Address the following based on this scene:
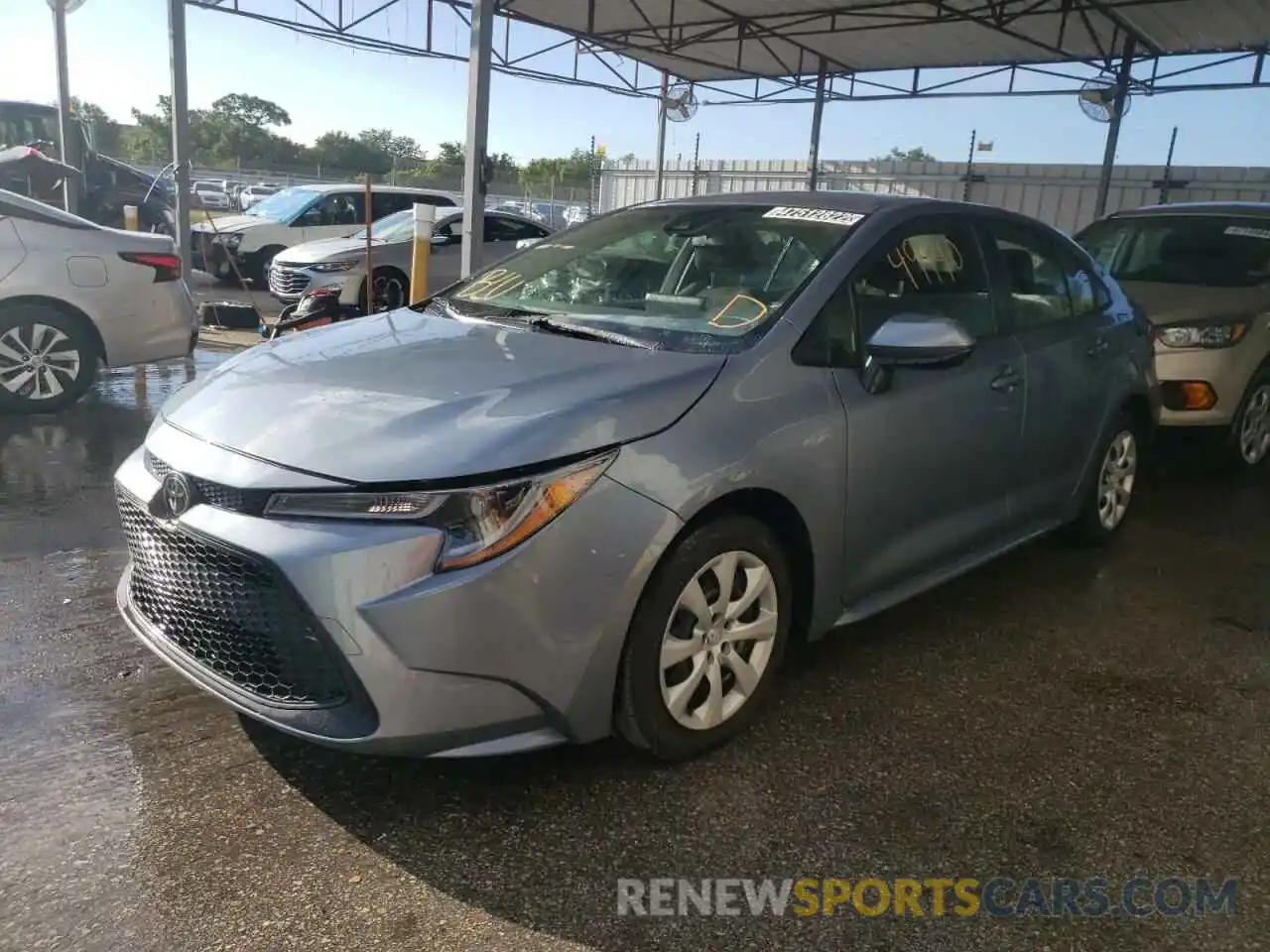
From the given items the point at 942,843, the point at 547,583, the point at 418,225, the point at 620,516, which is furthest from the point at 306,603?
the point at 418,225

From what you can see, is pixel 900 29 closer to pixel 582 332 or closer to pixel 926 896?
pixel 582 332

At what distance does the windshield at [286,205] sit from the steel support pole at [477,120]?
23.4 ft

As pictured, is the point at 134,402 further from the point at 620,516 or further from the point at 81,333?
the point at 620,516

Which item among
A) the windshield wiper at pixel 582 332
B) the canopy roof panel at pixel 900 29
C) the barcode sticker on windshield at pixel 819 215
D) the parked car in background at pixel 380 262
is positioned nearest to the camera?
the windshield wiper at pixel 582 332

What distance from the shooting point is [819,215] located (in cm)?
356

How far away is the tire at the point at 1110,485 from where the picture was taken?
4605 mm

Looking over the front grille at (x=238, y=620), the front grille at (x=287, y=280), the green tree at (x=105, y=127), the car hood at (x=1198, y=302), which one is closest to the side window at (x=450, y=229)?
the front grille at (x=287, y=280)

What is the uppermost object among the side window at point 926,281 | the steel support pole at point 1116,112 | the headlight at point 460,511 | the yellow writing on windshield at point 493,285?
the steel support pole at point 1116,112

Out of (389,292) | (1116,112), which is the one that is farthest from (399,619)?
(1116,112)

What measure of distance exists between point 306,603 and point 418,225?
7.09 meters

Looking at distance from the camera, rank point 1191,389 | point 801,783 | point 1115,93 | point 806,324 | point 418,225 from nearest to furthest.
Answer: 1. point 801,783
2. point 806,324
3. point 1191,389
4. point 418,225
5. point 1115,93

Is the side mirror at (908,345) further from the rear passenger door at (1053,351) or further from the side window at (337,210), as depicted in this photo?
the side window at (337,210)

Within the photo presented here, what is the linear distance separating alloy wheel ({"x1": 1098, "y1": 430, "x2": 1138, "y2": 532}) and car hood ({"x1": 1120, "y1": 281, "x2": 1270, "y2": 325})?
67.5 inches

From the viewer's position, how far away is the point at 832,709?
3.22 metres
